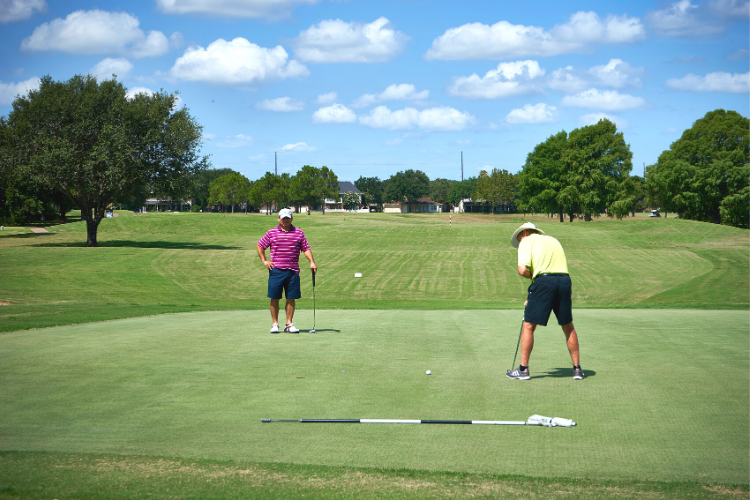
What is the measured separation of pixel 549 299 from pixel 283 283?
18.2ft

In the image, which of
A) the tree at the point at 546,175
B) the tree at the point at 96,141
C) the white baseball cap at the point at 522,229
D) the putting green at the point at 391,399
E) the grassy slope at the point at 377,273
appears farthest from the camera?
the tree at the point at 546,175

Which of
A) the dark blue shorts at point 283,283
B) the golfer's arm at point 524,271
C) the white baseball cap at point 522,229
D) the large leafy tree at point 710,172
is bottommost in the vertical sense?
the dark blue shorts at point 283,283

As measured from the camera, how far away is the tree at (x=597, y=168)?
3374 inches

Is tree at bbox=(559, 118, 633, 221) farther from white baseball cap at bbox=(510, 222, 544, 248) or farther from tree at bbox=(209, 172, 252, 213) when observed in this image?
white baseball cap at bbox=(510, 222, 544, 248)

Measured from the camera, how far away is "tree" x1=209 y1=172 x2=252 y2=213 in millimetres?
139125

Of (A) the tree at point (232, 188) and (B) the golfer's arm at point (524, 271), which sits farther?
(A) the tree at point (232, 188)

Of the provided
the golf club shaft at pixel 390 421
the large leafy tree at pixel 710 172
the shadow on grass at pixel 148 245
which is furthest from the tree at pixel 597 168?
the golf club shaft at pixel 390 421

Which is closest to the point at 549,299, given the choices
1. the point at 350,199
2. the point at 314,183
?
the point at 314,183

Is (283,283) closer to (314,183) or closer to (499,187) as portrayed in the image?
(314,183)

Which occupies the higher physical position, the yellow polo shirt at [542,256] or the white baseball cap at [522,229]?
the white baseball cap at [522,229]

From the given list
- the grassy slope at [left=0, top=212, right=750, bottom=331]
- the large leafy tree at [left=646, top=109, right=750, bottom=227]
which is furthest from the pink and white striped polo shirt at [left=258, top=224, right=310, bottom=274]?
the large leafy tree at [left=646, top=109, right=750, bottom=227]

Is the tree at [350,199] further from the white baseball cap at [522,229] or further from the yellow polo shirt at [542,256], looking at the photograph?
the yellow polo shirt at [542,256]

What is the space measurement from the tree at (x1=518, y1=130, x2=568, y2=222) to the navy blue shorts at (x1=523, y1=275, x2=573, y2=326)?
82.5m

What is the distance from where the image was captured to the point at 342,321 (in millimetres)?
13859
